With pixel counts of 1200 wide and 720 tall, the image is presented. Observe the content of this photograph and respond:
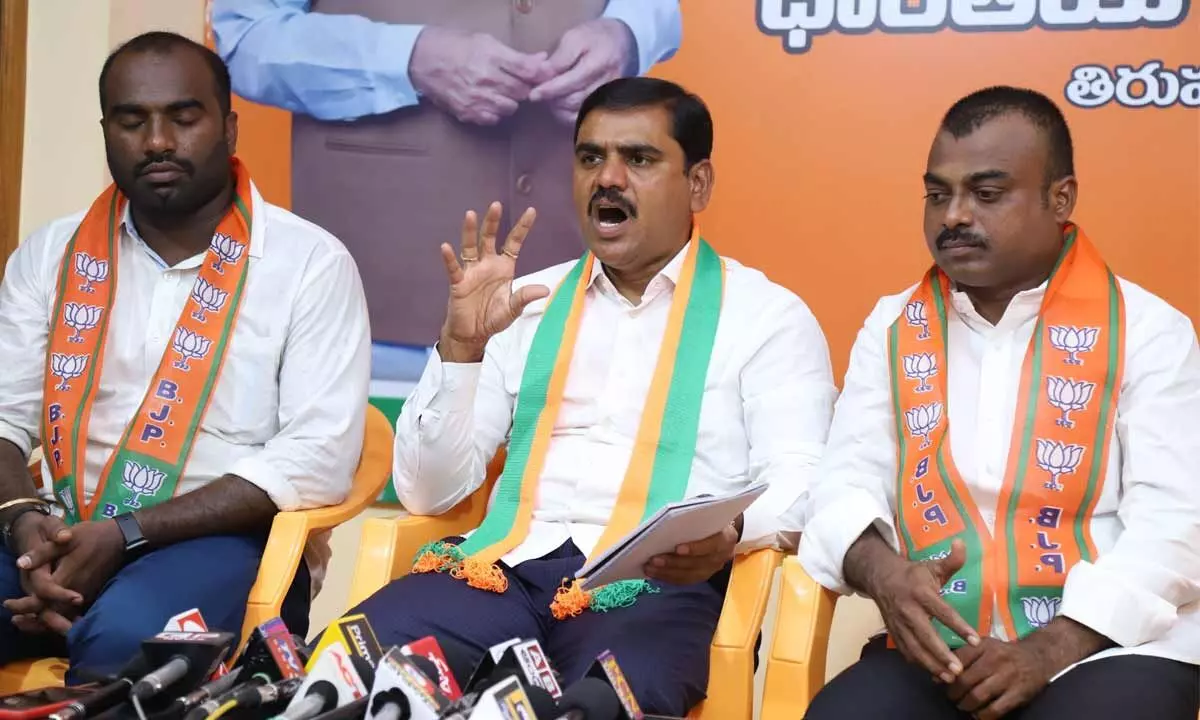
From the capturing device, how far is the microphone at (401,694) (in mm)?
1790

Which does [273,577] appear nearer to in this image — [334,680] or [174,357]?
[174,357]

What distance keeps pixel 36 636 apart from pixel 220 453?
543mm

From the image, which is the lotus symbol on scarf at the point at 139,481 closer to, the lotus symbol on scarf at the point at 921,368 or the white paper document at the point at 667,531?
the white paper document at the point at 667,531

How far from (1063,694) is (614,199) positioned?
1.41 m

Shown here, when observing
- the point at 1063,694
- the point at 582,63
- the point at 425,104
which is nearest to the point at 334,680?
the point at 1063,694

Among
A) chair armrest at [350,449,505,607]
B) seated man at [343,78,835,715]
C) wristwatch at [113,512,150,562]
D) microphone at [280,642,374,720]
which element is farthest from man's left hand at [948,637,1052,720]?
wristwatch at [113,512,150,562]

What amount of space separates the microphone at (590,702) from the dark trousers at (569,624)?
662 millimetres

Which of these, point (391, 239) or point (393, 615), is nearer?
point (393, 615)

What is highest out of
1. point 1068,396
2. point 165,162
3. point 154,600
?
point 165,162

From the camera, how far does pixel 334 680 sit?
191 centimetres

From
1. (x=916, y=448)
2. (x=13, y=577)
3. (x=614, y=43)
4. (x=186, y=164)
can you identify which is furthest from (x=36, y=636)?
(x=614, y=43)

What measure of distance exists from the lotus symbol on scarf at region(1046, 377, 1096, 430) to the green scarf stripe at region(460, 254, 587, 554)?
109 centimetres

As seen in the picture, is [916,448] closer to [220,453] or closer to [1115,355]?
[1115,355]

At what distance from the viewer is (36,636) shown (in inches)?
118
